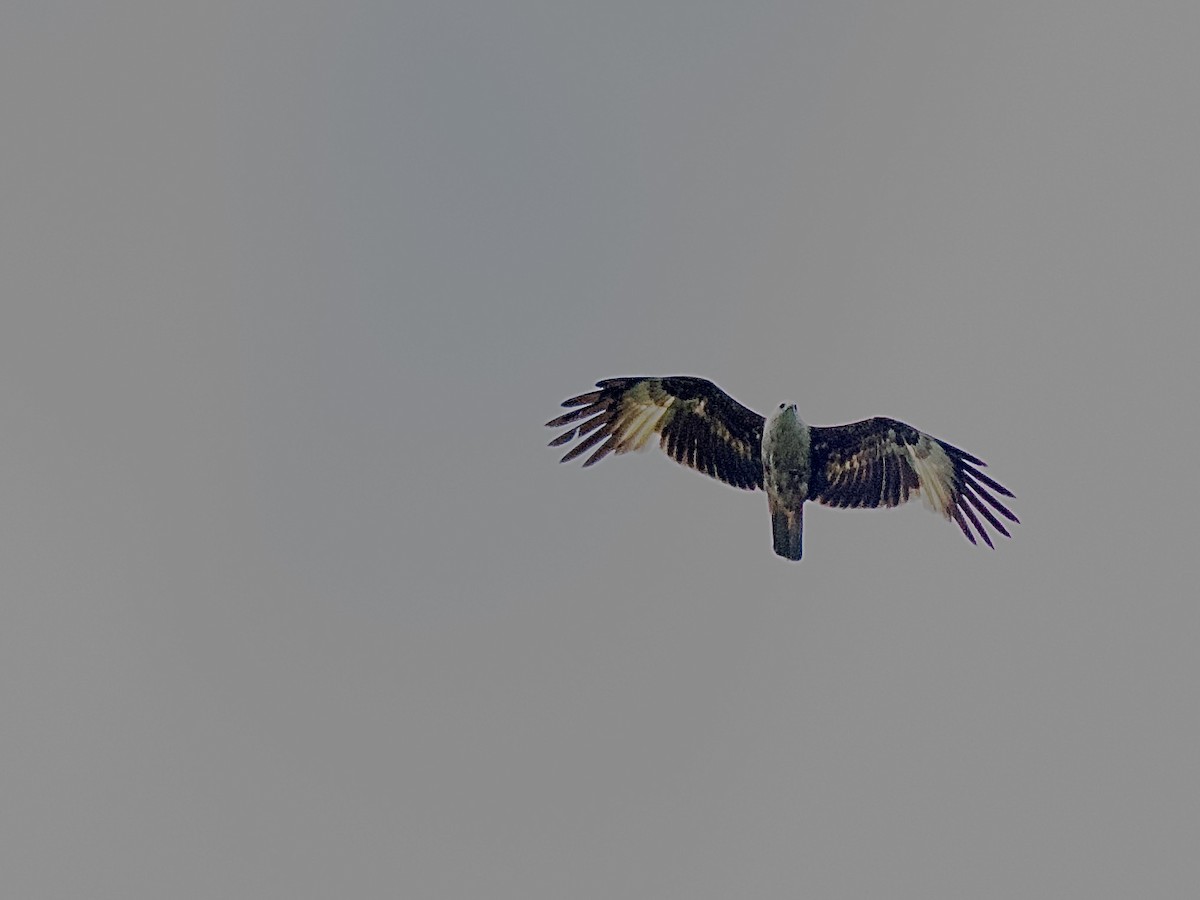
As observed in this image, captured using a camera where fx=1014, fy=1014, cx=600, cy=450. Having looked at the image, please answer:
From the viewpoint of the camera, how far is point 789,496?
16438 mm

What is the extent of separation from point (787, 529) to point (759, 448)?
58.9 inches

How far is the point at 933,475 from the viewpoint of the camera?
1706cm

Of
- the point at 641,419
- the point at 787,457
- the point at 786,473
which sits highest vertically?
the point at 641,419

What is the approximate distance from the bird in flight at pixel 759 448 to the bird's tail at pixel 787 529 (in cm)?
36

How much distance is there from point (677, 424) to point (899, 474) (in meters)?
3.84

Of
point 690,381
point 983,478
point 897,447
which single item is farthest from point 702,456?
point 983,478

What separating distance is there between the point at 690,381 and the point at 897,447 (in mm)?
3652

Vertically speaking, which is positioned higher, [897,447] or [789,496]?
[897,447]

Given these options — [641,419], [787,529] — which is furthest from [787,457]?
[641,419]

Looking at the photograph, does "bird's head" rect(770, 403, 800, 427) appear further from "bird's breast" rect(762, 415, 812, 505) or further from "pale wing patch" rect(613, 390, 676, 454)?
"pale wing patch" rect(613, 390, 676, 454)

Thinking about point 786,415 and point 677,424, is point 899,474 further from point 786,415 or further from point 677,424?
point 677,424

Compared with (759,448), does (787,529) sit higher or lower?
lower

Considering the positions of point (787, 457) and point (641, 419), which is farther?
point (641, 419)

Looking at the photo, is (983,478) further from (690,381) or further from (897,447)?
(690,381)
